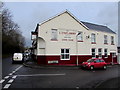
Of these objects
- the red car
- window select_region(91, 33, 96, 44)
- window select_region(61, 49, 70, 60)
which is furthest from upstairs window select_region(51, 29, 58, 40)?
window select_region(91, 33, 96, 44)

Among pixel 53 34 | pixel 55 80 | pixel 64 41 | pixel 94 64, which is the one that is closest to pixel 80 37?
pixel 64 41

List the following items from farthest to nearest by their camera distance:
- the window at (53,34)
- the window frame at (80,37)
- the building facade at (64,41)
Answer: the window frame at (80,37)
the window at (53,34)
the building facade at (64,41)

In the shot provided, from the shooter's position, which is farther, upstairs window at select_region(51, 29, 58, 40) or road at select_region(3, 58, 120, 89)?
upstairs window at select_region(51, 29, 58, 40)

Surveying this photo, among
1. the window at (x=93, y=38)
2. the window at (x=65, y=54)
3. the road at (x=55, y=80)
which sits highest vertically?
the window at (x=93, y=38)

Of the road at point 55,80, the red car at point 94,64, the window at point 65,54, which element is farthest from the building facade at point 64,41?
the road at point 55,80

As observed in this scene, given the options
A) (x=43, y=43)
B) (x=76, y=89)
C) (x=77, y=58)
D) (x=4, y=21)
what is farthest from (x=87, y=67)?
(x=4, y=21)

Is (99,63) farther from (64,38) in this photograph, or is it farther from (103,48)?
(103,48)

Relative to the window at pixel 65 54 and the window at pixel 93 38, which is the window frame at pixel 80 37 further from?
the window at pixel 93 38

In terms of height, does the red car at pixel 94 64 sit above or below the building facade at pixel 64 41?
below

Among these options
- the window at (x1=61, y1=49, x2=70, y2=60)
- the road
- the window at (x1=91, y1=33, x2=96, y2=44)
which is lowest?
the road

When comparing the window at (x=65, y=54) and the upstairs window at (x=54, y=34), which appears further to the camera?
the window at (x=65, y=54)

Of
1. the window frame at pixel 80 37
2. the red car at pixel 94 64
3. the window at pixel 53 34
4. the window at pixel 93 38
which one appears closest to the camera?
the red car at pixel 94 64

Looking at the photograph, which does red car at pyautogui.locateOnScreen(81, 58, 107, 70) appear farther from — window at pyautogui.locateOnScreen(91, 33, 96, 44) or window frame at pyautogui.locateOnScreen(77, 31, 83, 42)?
Answer: window at pyautogui.locateOnScreen(91, 33, 96, 44)

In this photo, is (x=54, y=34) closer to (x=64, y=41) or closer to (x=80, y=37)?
(x=64, y=41)
